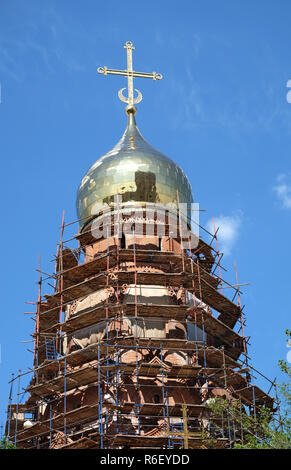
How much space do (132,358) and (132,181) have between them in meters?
8.29

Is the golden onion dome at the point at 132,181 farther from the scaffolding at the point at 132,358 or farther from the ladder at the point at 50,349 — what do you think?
the ladder at the point at 50,349

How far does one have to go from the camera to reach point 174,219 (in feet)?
124

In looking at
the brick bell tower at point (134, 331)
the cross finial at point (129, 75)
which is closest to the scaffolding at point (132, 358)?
the brick bell tower at point (134, 331)

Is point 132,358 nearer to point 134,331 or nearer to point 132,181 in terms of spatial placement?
point 134,331

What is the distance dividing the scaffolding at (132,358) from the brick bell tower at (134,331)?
5cm

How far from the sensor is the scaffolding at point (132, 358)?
1214 inches

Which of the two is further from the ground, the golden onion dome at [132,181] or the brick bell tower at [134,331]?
Answer: the golden onion dome at [132,181]

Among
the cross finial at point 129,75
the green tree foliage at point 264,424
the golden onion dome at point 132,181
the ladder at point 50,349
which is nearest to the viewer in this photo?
the green tree foliage at point 264,424

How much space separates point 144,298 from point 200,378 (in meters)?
3.60

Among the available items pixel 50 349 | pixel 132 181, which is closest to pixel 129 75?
pixel 132 181

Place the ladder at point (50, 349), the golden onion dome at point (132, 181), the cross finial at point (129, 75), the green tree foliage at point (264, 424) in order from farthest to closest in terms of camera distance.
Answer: the cross finial at point (129, 75), the golden onion dome at point (132, 181), the ladder at point (50, 349), the green tree foliage at point (264, 424)
